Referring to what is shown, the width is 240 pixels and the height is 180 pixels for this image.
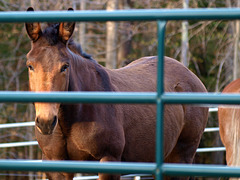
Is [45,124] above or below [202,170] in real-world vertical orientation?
below

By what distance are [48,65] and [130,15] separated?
151 cm

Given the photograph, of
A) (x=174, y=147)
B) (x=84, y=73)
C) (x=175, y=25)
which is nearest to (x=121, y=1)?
(x=175, y=25)

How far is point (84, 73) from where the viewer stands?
3.86 metres

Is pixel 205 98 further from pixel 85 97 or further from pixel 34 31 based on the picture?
pixel 34 31

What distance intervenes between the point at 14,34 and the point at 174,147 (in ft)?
44.6

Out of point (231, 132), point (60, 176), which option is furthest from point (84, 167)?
point (231, 132)

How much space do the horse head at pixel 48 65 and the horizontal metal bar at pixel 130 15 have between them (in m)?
1.13

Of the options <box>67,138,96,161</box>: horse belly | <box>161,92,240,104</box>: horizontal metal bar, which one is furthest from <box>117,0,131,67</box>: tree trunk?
<box>161,92,240,104</box>: horizontal metal bar

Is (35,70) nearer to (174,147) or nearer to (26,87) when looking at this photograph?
(174,147)

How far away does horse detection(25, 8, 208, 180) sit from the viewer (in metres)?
3.28

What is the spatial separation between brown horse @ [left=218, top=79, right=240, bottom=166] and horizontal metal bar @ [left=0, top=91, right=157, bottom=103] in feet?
10.8

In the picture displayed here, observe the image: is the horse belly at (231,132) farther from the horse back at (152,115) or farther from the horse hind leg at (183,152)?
the horse hind leg at (183,152)

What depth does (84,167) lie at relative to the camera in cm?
189

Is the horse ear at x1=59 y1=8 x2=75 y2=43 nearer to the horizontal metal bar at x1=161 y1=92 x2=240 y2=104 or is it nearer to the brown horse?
the horizontal metal bar at x1=161 y1=92 x2=240 y2=104
